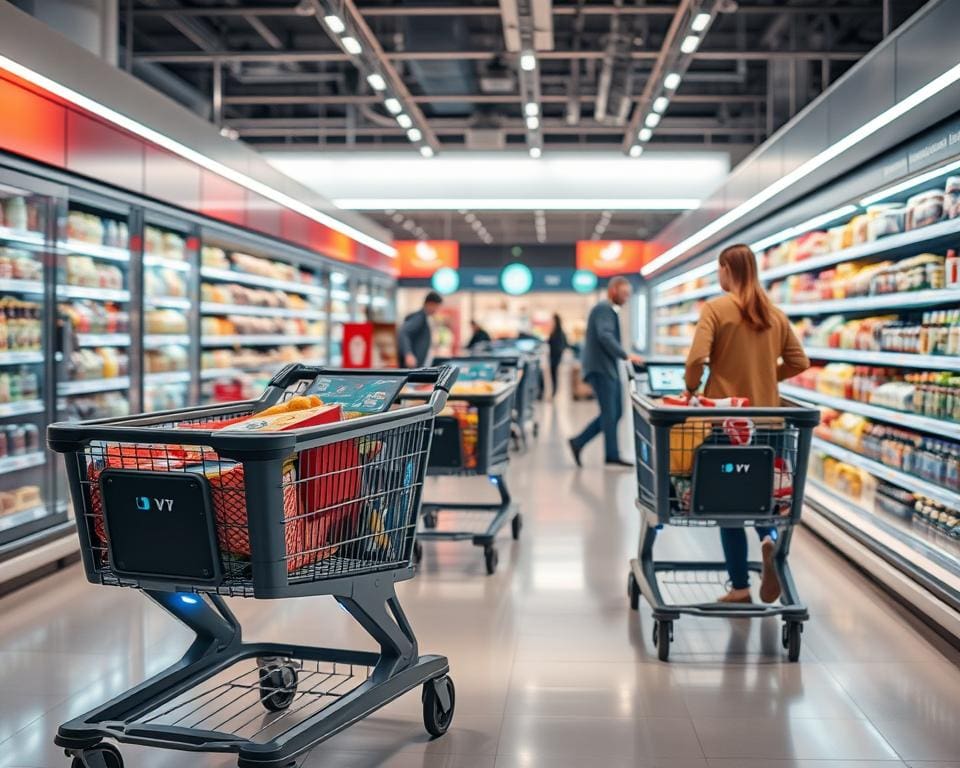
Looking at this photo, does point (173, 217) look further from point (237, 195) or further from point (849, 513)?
point (849, 513)

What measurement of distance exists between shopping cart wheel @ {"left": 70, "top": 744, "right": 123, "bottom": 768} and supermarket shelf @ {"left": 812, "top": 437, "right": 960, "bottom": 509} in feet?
11.8

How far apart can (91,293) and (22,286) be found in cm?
86

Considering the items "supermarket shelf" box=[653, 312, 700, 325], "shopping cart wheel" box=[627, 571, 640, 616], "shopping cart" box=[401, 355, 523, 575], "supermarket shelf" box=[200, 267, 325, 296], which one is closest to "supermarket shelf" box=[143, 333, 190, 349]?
"supermarket shelf" box=[200, 267, 325, 296]

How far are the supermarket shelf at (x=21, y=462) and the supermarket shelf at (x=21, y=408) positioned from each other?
225 mm

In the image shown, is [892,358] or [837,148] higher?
[837,148]

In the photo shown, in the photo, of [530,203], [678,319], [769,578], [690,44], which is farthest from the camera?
[678,319]

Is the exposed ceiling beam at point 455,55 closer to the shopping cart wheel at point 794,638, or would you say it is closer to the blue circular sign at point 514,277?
the shopping cart wheel at point 794,638

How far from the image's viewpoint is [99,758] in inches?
105

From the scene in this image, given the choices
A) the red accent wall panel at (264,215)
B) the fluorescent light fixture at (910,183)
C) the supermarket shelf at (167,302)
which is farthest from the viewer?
the red accent wall panel at (264,215)

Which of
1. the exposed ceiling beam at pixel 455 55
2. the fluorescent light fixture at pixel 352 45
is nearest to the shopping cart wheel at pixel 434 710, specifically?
the fluorescent light fixture at pixel 352 45

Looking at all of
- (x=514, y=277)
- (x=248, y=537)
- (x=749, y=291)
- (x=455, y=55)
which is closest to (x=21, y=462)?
(x=248, y=537)

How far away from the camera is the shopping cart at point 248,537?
250 centimetres

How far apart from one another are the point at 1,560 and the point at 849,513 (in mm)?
4511

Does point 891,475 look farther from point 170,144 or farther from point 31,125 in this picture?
point 170,144
